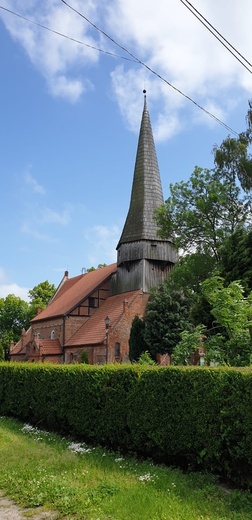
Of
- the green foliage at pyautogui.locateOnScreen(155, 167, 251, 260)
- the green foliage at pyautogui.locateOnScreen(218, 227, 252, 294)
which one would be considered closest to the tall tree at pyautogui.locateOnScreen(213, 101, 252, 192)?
the green foliage at pyautogui.locateOnScreen(155, 167, 251, 260)

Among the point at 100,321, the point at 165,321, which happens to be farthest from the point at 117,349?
the point at 165,321

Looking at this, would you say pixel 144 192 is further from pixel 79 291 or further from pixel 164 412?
pixel 164 412

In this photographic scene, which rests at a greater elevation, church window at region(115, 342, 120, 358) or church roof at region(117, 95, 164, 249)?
church roof at region(117, 95, 164, 249)

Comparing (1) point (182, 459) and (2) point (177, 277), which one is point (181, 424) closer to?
(1) point (182, 459)

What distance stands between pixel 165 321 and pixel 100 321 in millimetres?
6945

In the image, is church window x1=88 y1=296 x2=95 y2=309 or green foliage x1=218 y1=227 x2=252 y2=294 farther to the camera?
church window x1=88 y1=296 x2=95 y2=309

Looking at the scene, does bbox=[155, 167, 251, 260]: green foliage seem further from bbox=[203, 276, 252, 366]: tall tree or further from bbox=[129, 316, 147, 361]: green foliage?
bbox=[203, 276, 252, 366]: tall tree

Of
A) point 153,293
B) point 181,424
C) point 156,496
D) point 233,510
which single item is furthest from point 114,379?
point 153,293

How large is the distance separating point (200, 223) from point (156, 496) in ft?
75.0

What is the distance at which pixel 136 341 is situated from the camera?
27.5m

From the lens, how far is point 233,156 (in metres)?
25.7

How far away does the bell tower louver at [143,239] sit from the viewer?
3369 centimetres

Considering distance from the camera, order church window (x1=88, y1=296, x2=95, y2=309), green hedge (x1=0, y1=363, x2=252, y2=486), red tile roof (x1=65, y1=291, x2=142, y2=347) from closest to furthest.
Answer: green hedge (x1=0, y1=363, x2=252, y2=486) → red tile roof (x1=65, y1=291, x2=142, y2=347) → church window (x1=88, y1=296, x2=95, y2=309)

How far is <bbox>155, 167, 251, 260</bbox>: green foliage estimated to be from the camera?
27.0 meters
